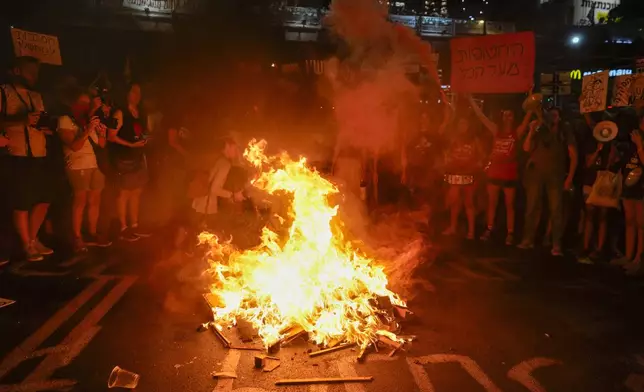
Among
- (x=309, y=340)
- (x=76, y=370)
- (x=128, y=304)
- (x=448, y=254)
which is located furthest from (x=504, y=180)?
(x=76, y=370)

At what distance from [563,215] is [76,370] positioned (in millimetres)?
7098

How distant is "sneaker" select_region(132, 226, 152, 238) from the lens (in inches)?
322

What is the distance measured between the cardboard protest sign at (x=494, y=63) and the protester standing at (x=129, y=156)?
5.39 m

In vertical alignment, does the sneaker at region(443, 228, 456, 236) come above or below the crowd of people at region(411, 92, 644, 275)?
below

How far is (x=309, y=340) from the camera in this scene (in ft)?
14.6

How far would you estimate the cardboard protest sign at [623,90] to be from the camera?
24.2ft

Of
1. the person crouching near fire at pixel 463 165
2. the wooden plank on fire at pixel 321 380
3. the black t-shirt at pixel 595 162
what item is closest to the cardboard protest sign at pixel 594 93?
the black t-shirt at pixel 595 162

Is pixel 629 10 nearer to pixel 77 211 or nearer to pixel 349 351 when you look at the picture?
pixel 77 211

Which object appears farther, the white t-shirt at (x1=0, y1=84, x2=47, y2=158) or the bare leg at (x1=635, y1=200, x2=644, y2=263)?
the bare leg at (x1=635, y1=200, x2=644, y2=263)

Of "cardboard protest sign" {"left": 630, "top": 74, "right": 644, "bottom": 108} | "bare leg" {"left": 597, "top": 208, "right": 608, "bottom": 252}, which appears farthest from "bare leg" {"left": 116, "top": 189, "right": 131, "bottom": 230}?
"cardboard protest sign" {"left": 630, "top": 74, "right": 644, "bottom": 108}

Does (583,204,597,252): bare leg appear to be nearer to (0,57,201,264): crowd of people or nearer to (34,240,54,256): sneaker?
(0,57,201,264): crowd of people

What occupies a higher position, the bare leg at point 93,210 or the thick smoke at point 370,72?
the thick smoke at point 370,72

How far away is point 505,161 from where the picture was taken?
8.02m

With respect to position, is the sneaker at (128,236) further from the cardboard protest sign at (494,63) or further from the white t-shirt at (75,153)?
the cardboard protest sign at (494,63)
